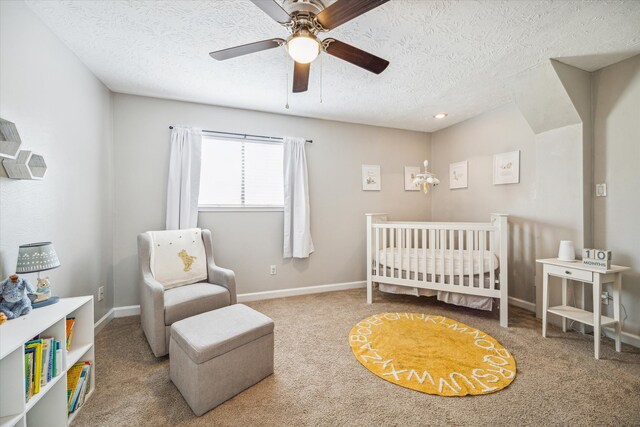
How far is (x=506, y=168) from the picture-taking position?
3154 mm

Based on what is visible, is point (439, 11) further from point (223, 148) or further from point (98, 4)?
point (223, 148)

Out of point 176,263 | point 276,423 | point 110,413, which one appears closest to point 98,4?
point 176,263

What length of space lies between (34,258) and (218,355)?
1.14m

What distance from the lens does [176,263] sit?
245 cm

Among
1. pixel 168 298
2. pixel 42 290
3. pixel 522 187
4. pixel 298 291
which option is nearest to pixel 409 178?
pixel 522 187

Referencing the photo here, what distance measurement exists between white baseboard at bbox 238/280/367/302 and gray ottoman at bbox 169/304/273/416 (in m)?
1.46

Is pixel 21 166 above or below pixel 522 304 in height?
above

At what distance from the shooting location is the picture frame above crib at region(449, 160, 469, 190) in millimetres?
3693

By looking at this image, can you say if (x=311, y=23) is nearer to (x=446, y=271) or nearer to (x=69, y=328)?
(x=69, y=328)

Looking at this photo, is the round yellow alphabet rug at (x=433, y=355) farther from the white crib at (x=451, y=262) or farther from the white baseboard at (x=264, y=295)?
the white baseboard at (x=264, y=295)

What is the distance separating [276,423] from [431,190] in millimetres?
3858

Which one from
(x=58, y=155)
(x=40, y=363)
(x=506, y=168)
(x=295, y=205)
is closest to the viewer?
(x=40, y=363)

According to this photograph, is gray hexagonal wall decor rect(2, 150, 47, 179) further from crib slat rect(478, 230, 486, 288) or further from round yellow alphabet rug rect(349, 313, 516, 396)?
crib slat rect(478, 230, 486, 288)

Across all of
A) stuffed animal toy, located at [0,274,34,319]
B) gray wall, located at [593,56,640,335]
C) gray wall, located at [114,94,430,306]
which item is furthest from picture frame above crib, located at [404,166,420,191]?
stuffed animal toy, located at [0,274,34,319]
